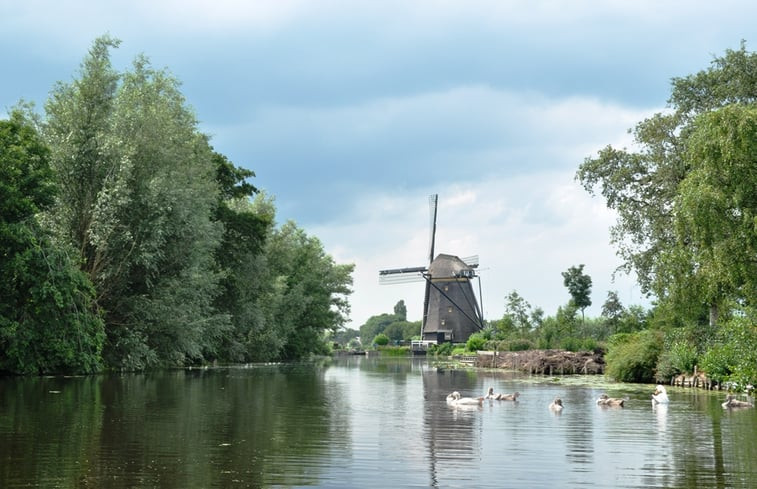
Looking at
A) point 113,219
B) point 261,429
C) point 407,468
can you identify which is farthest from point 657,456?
point 113,219

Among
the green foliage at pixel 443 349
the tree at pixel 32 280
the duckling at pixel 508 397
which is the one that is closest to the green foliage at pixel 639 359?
the duckling at pixel 508 397

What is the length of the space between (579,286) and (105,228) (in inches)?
2405

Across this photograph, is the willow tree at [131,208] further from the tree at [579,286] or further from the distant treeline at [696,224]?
the tree at [579,286]

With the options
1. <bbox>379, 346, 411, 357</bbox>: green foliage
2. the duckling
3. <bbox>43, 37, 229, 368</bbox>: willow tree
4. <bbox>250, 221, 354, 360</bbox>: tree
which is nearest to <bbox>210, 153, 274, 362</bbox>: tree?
<bbox>250, 221, 354, 360</bbox>: tree

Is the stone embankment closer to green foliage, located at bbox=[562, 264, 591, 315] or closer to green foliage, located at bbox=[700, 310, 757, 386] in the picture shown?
green foliage, located at bbox=[700, 310, 757, 386]

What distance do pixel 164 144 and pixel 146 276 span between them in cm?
760

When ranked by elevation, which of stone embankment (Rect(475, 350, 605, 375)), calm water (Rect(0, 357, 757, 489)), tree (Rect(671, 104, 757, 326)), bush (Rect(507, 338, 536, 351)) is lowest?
calm water (Rect(0, 357, 757, 489))

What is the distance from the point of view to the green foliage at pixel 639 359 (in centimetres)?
4056

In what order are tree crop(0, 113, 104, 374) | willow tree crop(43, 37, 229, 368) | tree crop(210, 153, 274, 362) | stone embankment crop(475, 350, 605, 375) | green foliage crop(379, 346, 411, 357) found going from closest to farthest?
tree crop(0, 113, 104, 374)
willow tree crop(43, 37, 229, 368)
stone embankment crop(475, 350, 605, 375)
tree crop(210, 153, 274, 362)
green foliage crop(379, 346, 411, 357)

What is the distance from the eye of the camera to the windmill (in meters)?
113

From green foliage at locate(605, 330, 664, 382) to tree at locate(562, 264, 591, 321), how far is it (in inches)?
1828

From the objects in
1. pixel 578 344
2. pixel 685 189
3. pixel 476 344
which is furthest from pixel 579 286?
pixel 685 189

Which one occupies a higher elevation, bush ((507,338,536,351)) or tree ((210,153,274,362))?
tree ((210,153,274,362))

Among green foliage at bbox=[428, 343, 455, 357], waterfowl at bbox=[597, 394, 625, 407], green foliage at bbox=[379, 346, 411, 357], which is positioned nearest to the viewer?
waterfowl at bbox=[597, 394, 625, 407]
